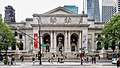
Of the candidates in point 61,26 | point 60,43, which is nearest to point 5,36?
point 61,26

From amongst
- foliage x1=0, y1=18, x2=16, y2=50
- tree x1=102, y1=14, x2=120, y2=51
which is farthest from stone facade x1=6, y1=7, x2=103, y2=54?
tree x1=102, y1=14, x2=120, y2=51

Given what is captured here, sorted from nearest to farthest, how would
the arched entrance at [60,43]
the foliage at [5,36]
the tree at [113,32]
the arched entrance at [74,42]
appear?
1. the tree at [113,32]
2. the foliage at [5,36]
3. the arched entrance at [74,42]
4. the arched entrance at [60,43]

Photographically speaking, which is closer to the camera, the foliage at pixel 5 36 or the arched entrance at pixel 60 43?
the foliage at pixel 5 36

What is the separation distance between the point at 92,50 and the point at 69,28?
41.9 feet

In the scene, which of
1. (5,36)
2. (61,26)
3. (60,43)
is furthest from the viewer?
(60,43)

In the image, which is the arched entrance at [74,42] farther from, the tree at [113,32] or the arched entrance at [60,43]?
the tree at [113,32]

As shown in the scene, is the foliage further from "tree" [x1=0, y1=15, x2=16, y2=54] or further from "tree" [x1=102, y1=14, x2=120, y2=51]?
"tree" [x1=102, y1=14, x2=120, y2=51]

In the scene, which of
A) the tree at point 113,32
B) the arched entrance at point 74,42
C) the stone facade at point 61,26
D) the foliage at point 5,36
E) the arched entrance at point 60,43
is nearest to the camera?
the tree at point 113,32

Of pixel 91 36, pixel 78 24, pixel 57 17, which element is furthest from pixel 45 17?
pixel 91 36

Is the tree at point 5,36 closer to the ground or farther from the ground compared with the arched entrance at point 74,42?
farther from the ground

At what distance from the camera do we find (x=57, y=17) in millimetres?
123938

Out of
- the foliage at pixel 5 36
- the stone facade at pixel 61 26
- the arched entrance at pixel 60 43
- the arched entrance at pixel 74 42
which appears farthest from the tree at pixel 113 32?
the arched entrance at pixel 60 43

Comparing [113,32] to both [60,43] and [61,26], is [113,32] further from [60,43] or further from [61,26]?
[60,43]

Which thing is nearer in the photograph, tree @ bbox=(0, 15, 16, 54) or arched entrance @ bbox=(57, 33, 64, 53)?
tree @ bbox=(0, 15, 16, 54)
